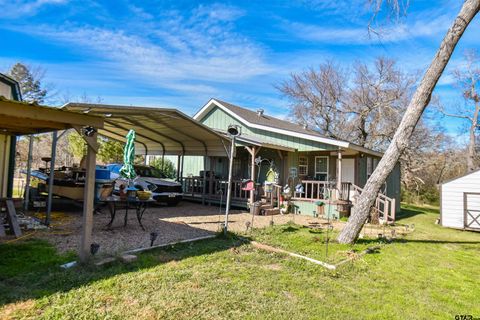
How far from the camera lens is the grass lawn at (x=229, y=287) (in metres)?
3.58

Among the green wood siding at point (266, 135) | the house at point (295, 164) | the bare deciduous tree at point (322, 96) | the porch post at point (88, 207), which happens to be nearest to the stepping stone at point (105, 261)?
the porch post at point (88, 207)

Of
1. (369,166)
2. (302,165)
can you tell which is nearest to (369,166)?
(369,166)

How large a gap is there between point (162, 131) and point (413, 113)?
951 cm

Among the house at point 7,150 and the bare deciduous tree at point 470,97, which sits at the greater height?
the bare deciduous tree at point 470,97

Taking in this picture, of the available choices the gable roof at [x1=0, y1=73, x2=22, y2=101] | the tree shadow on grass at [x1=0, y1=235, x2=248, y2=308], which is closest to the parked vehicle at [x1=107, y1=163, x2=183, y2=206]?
the gable roof at [x1=0, y1=73, x2=22, y2=101]

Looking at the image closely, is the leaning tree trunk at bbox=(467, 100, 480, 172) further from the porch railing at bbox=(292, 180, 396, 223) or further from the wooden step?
the wooden step

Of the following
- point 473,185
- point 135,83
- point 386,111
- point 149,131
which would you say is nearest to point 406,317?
point 473,185

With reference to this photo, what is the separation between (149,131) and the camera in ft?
44.5

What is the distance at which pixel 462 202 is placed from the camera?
12.1 meters

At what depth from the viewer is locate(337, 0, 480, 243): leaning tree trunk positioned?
23.4 feet

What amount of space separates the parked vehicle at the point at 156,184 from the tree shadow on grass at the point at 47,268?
5.96m

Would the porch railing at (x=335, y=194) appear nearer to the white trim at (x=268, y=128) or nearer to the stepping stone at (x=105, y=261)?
the white trim at (x=268, y=128)

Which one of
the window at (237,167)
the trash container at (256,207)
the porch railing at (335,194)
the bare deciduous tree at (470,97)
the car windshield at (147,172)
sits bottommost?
the trash container at (256,207)

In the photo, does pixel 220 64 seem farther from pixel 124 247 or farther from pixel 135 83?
pixel 124 247
